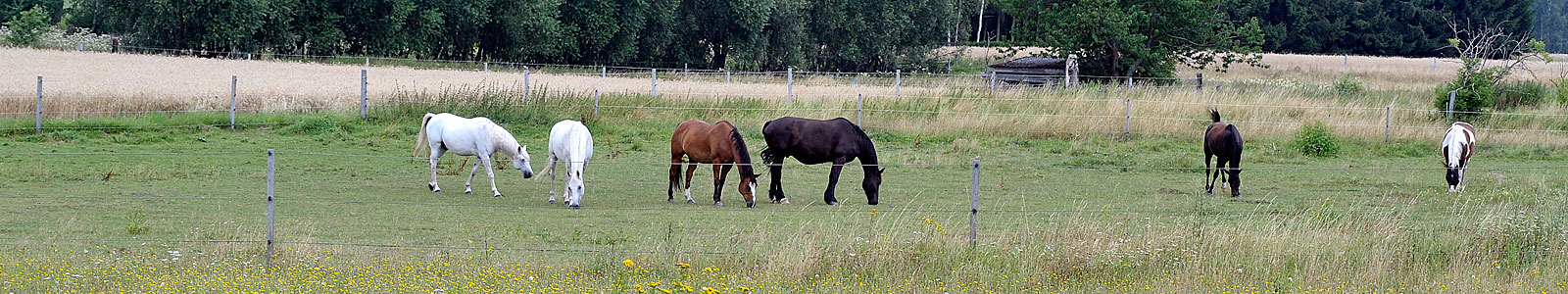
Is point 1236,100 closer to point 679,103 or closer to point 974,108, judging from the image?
point 974,108

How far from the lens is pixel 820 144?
1257 centimetres

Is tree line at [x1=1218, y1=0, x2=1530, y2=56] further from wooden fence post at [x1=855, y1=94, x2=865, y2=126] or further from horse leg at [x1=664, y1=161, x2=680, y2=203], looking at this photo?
horse leg at [x1=664, y1=161, x2=680, y2=203]

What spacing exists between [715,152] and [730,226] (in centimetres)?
183

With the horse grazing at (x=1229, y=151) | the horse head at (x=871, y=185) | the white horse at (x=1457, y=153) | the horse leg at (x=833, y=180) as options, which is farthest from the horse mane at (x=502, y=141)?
the white horse at (x=1457, y=153)

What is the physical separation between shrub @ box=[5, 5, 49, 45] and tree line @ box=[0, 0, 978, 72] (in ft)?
6.98

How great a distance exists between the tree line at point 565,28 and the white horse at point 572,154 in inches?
1318

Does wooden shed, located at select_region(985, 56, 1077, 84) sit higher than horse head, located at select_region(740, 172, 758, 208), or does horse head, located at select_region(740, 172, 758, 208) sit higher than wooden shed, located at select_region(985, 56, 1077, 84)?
wooden shed, located at select_region(985, 56, 1077, 84)

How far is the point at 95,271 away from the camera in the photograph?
712 cm

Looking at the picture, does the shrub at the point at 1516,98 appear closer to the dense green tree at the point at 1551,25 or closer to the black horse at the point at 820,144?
the black horse at the point at 820,144

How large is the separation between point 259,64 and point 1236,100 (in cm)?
2395

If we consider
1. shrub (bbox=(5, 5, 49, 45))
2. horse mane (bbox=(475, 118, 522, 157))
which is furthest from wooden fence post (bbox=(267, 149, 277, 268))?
shrub (bbox=(5, 5, 49, 45))

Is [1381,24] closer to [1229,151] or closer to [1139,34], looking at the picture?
[1139,34]

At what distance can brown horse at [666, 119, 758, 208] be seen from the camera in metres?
12.1

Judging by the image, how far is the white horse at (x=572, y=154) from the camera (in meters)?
11.9
